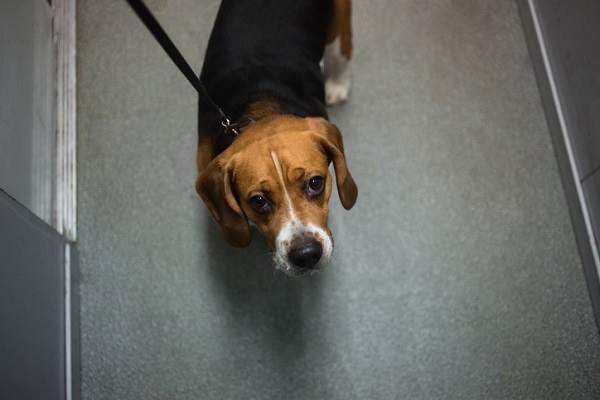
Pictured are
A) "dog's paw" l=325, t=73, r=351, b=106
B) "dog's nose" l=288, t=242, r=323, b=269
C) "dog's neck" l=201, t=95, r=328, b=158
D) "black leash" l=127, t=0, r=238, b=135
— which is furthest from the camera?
"dog's paw" l=325, t=73, r=351, b=106

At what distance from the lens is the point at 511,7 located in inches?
130

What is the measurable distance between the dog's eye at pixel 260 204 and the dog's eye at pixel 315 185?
0.18 m

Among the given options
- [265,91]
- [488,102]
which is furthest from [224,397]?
[488,102]

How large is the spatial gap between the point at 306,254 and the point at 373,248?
3.10 ft

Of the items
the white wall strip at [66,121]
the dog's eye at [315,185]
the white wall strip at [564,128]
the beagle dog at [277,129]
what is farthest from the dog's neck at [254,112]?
the white wall strip at [564,128]

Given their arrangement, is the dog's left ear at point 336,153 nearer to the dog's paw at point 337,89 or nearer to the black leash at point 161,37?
the black leash at point 161,37

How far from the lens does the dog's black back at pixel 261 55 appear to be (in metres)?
2.42

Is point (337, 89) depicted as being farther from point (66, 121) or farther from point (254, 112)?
point (66, 121)

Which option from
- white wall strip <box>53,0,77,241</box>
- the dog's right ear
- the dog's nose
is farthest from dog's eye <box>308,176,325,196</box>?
white wall strip <box>53,0,77,241</box>

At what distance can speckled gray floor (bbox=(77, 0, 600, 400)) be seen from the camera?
2.62 m

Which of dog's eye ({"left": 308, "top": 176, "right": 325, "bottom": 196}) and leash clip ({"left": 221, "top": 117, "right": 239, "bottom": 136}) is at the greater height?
leash clip ({"left": 221, "top": 117, "right": 239, "bottom": 136})

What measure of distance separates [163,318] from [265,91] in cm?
130

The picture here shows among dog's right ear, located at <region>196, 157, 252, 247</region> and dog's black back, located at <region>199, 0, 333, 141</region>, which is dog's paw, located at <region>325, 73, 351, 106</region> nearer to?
dog's black back, located at <region>199, 0, 333, 141</region>

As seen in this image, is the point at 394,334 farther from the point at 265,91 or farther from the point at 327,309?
the point at 265,91
